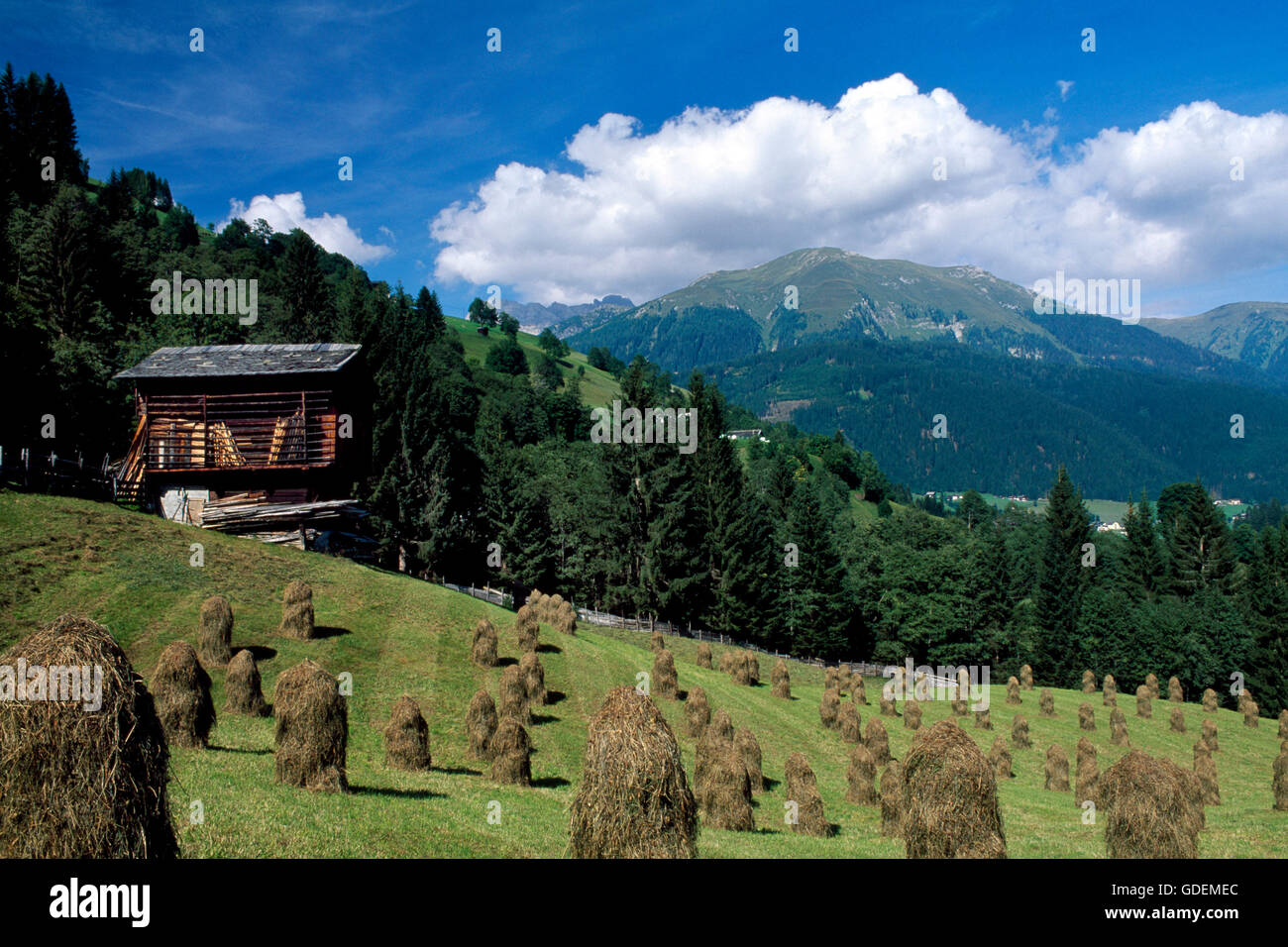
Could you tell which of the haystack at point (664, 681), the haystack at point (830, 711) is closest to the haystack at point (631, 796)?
the haystack at point (664, 681)

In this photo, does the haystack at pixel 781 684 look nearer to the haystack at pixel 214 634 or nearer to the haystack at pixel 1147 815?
the haystack at pixel 1147 815

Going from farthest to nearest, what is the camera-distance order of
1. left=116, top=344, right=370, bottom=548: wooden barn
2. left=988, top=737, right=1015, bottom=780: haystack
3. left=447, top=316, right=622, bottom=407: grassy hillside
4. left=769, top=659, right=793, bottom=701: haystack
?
left=447, top=316, right=622, bottom=407: grassy hillside < left=769, top=659, right=793, bottom=701: haystack < left=116, top=344, right=370, bottom=548: wooden barn < left=988, top=737, right=1015, bottom=780: haystack

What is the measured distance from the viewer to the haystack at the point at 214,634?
21.4m

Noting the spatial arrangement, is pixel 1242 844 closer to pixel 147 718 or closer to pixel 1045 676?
pixel 147 718

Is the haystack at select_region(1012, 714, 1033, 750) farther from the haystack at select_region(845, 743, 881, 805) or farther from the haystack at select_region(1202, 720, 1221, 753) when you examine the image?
the haystack at select_region(845, 743, 881, 805)

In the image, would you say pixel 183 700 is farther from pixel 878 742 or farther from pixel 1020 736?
pixel 1020 736

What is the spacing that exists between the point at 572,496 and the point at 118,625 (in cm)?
6036

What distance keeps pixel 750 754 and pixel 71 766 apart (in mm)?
17054

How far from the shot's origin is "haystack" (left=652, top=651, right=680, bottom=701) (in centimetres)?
3061

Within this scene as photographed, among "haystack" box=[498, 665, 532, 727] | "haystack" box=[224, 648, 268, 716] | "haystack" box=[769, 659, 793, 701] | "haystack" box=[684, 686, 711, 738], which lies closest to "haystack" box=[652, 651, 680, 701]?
"haystack" box=[684, 686, 711, 738]

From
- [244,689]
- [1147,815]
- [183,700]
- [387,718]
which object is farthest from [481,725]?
[1147,815]

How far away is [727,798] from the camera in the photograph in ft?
59.7

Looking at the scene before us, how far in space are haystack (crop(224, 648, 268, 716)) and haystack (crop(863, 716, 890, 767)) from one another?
66.4 feet
